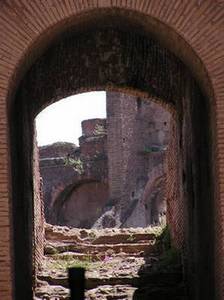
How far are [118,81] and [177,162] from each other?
88.5 inches

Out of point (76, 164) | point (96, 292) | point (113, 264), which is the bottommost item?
point (96, 292)

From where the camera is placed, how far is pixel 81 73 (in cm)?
1082

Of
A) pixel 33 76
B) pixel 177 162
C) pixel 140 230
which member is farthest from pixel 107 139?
pixel 33 76

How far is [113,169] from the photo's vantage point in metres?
29.5

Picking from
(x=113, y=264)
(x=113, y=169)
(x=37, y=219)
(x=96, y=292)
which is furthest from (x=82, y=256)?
(x=113, y=169)

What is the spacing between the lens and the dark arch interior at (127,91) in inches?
355

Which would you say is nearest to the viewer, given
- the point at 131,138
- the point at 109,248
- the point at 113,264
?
the point at 113,264

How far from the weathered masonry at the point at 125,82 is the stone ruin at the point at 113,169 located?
14.4m

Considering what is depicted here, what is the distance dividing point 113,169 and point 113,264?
1603 cm

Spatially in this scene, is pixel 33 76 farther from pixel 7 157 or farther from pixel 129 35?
pixel 7 157

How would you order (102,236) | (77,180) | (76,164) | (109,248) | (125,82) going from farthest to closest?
(77,180) < (76,164) < (102,236) < (109,248) < (125,82)

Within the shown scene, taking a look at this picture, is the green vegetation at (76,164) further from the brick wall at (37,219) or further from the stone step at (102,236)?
the brick wall at (37,219)

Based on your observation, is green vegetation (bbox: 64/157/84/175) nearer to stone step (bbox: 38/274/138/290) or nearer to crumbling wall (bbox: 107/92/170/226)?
crumbling wall (bbox: 107/92/170/226)

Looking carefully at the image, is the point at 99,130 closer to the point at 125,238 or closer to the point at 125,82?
the point at 125,238
